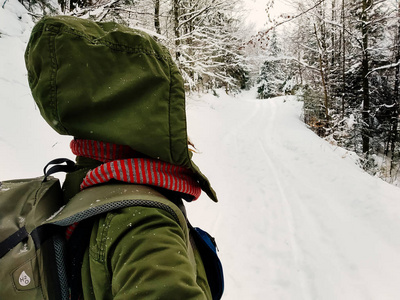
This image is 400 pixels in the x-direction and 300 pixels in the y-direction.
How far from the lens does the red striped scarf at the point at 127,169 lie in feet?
2.52

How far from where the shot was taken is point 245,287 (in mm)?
2982

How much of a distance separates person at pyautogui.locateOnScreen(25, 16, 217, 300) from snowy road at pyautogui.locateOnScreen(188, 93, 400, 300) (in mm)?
2624

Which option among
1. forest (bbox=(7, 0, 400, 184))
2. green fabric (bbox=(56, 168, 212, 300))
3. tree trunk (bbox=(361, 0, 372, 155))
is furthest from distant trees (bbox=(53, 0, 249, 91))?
tree trunk (bbox=(361, 0, 372, 155))

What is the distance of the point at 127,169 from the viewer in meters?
0.77

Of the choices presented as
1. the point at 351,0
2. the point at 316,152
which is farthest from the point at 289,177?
the point at 351,0

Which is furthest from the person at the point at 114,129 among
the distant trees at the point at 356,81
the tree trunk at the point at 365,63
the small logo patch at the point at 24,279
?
the distant trees at the point at 356,81

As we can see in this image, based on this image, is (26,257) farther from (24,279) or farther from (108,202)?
(108,202)

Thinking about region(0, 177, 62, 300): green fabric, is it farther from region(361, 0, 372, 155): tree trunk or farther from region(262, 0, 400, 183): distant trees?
region(262, 0, 400, 183): distant trees

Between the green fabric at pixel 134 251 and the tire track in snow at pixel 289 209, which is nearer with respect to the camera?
the green fabric at pixel 134 251

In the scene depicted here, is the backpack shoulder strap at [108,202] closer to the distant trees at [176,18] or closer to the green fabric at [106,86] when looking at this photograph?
the green fabric at [106,86]

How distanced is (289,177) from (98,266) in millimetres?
6338

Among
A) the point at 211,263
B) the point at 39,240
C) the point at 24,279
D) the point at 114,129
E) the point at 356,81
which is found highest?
the point at 356,81

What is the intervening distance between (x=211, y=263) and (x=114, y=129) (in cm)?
70

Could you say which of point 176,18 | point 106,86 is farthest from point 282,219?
point 176,18
